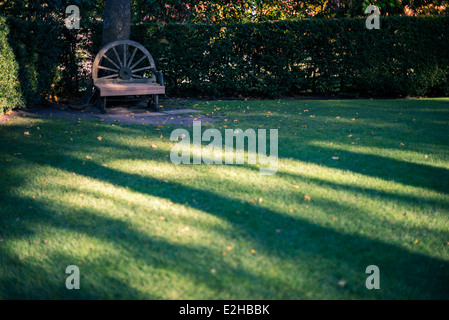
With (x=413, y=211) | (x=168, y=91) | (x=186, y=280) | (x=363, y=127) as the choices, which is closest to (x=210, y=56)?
(x=168, y=91)

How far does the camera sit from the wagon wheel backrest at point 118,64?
9.14 m

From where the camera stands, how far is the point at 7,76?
773cm

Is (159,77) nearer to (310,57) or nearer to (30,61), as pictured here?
(30,61)

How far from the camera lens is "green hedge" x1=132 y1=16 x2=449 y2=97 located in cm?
1128

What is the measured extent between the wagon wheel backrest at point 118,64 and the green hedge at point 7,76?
1701mm

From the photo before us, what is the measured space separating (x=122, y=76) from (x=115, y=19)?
1466 mm

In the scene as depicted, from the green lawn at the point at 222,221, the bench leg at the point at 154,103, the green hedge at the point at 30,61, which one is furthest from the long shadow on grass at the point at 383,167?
the green hedge at the point at 30,61

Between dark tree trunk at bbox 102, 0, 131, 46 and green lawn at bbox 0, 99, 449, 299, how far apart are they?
436 centimetres

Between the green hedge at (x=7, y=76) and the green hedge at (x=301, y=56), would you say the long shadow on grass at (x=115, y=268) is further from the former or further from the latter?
the green hedge at (x=301, y=56)

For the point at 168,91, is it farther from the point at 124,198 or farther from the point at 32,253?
the point at 32,253

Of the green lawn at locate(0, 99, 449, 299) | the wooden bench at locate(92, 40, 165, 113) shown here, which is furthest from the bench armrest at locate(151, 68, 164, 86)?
the green lawn at locate(0, 99, 449, 299)

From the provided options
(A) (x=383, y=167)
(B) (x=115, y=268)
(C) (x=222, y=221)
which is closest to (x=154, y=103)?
(A) (x=383, y=167)

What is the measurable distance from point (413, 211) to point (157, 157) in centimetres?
330

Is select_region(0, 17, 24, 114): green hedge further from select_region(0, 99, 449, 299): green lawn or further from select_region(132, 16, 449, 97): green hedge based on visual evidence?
select_region(132, 16, 449, 97): green hedge
